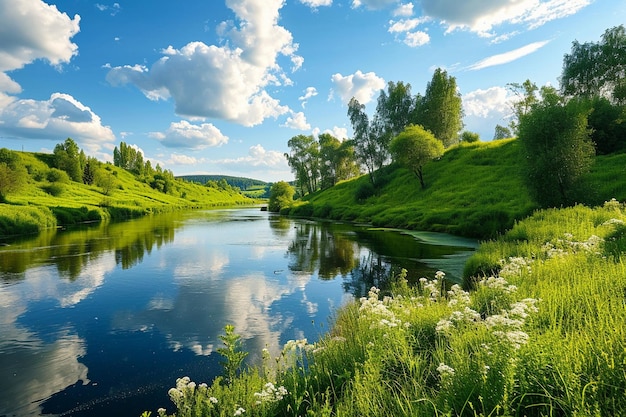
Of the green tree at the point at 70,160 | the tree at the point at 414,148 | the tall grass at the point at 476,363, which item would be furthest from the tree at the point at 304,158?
the tall grass at the point at 476,363

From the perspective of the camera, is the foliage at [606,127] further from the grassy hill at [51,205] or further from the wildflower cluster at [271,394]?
the grassy hill at [51,205]

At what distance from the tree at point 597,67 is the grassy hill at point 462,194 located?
20566 mm

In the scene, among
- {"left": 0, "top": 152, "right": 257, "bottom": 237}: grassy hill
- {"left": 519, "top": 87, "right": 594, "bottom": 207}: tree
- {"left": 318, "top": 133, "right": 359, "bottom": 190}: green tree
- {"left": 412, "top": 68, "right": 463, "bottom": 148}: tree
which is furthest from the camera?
{"left": 318, "top": 133, "right": 359, "bottom": 190}: green tree

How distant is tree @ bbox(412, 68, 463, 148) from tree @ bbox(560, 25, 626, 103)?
22598 millimetres

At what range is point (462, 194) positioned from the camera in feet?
174

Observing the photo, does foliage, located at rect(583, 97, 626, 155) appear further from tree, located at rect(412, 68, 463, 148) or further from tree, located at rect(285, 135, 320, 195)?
tree, located at rect(285, 135, 320, 195)

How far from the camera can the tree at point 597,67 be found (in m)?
68.7

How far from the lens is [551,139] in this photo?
29812 mm

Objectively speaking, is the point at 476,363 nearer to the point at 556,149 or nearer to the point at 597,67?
the point at 556,149

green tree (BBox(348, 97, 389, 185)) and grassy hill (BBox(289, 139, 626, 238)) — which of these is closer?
grassy hill (BBox(289, 139, 626, 238))

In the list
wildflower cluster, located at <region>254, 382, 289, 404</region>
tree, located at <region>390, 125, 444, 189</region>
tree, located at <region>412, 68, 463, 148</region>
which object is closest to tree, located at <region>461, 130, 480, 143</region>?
tree, located at <region>412, 68, 463, 148</region>

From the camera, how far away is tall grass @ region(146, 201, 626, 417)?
13.2ft

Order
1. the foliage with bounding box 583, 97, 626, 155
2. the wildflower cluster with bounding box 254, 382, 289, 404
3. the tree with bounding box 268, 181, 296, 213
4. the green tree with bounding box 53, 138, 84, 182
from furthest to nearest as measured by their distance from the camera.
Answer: the green tree with bounding box 53, 138, 84, 182, the tree with bounding box 268, 181, 296, 213, the foliage with bounding box 583, 97, 626, 155, the wildflower cluster with bounding box 254, 382, 289, 404

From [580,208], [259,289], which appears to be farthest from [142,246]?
[580,208]
